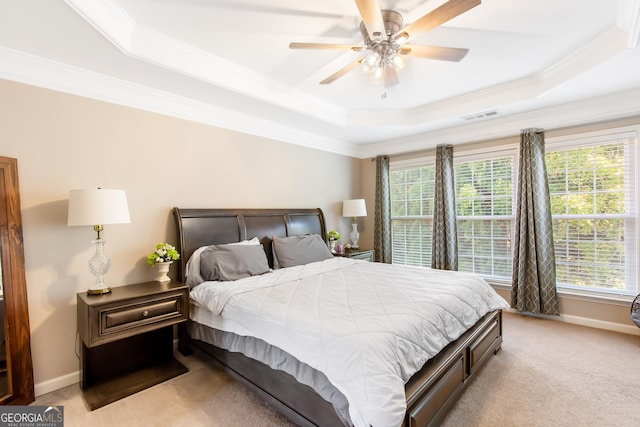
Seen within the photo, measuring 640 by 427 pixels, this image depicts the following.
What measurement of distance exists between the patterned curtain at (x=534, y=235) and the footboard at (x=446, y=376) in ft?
4.85

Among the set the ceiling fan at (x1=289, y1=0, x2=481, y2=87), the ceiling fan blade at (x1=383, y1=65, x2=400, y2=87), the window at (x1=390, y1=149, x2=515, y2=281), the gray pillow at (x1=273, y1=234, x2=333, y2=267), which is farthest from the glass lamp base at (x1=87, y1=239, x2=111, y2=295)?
the window at (x1=390, y1=149, x2=515, y2=281)

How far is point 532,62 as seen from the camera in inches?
114

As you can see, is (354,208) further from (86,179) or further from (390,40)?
(86,179)

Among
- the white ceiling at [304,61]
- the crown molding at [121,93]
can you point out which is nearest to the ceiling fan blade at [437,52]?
the white ceiling at [304,61]

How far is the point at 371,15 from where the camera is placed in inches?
71.1

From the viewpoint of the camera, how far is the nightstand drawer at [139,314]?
7.29 feet

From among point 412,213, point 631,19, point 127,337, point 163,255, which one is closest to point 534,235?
point 412,213

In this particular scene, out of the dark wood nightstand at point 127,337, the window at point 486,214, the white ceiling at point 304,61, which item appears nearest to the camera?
the white ceiling at point 304,61

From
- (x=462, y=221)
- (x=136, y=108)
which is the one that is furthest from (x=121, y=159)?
(x=462, y=221)

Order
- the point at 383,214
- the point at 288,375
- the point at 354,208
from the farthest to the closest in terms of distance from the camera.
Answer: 1. the point at 383,214
2. the point at 354,208
3. the point at 288,375

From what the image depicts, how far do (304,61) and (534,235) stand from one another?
3.38 metres

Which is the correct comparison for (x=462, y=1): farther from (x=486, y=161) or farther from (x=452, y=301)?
(x=486, y=161)

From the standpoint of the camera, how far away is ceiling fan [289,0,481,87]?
1735 mm

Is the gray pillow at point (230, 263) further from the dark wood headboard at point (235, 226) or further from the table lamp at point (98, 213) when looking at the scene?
the table lamp at point (98, 213)
